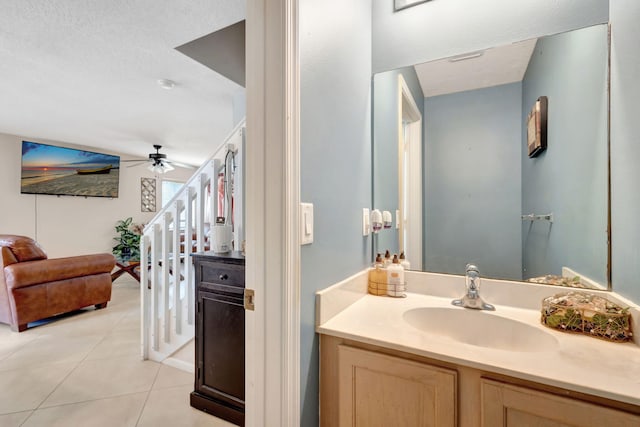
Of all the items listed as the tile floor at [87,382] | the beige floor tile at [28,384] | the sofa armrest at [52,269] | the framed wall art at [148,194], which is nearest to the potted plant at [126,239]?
the framed wall art at [148,194]

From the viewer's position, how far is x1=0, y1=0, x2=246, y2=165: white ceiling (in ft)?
5.66

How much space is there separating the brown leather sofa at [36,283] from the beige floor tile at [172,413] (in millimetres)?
1987

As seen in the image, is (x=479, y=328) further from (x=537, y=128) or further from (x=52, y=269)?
(x=52, y=269)

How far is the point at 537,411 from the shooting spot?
26.7 inches

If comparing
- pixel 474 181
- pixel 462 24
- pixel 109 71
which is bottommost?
pixel 474 181

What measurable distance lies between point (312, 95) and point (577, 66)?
3.34 feet

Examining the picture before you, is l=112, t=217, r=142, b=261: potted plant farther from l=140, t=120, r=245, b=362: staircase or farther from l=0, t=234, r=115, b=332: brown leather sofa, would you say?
l=140, t=120, r=245, b=362: staircase

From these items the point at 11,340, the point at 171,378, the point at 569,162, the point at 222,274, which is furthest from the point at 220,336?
the point at 11,340

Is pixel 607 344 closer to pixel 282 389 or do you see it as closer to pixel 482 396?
pixel 482 396

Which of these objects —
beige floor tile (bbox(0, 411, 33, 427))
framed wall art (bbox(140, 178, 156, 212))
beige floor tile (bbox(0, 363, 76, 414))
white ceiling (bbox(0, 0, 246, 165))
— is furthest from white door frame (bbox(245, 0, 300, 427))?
framed wall art (bbox(140, 178, 156, 212))

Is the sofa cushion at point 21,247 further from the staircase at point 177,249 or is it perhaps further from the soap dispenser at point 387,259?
the soap dispenser at point 387,259

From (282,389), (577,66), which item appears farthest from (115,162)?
(577,66)

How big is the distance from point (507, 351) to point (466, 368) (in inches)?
7.7

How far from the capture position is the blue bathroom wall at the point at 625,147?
864 mm
